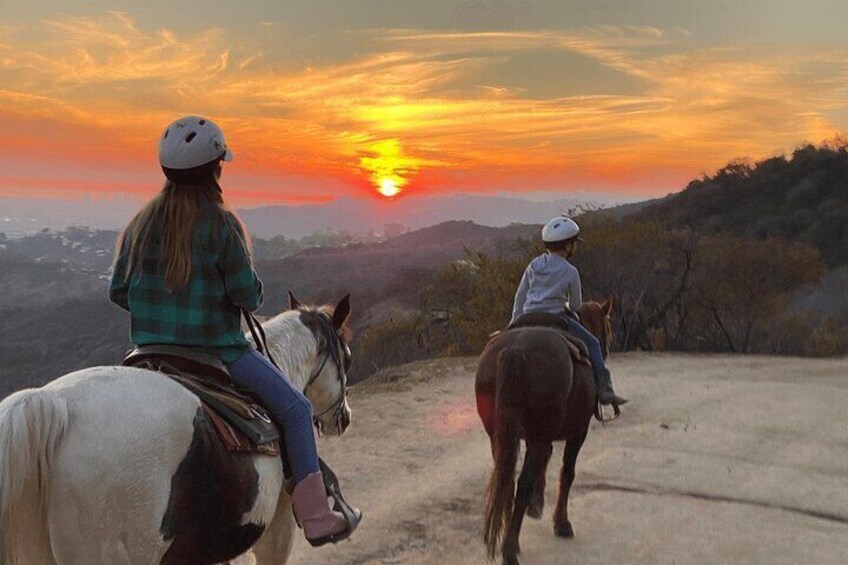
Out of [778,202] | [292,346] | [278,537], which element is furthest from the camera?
[778,202]

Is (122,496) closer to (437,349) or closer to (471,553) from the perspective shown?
(471,553)

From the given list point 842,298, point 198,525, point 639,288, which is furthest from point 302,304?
point 842,298

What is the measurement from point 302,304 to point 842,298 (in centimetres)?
3201

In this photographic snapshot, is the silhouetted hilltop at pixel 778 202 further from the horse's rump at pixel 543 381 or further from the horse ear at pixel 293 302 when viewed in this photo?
the horse ear at pixel 293 302

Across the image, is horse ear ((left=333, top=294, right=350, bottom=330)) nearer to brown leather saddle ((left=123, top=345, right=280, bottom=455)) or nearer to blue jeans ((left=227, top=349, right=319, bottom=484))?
blue jeans ((left=227, top=349, right=319, bottom=484))

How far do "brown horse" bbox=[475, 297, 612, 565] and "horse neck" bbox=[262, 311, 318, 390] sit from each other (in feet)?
6.86

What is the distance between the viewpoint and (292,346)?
4.23 m

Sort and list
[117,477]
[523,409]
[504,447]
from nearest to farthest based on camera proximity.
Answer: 1. [117,477]
2. [504,447]
3. [523,409]

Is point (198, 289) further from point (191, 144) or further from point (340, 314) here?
point (340, 314)

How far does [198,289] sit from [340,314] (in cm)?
142

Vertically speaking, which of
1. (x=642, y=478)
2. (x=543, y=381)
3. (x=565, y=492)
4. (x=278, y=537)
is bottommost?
(x=642, y=478)

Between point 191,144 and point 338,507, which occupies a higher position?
point 191,144

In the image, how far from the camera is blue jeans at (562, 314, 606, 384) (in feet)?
22.1

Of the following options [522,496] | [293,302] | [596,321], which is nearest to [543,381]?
[522,496]
